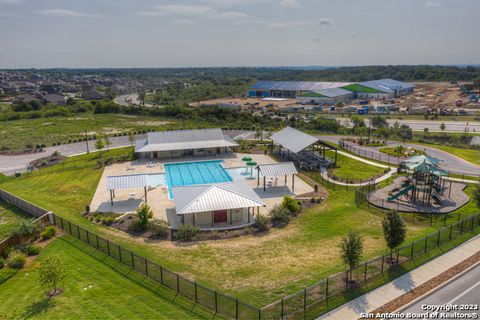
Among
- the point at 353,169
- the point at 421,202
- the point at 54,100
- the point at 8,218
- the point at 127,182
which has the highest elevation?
the point at 54,100

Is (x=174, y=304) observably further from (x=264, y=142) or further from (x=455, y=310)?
(x=264, y=142)

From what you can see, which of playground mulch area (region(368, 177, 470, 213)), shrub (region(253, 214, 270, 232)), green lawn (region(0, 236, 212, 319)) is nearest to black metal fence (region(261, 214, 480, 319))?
green lawn (region(0, 236, 212, 319))

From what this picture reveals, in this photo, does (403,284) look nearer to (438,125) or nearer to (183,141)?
(183,141)

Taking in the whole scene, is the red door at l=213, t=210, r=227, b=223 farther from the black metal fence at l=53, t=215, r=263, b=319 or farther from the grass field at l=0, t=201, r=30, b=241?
the grass field at l=0, t=201, r=30, b=241

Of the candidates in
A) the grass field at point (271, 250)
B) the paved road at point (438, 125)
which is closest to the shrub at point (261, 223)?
the grass field at point (271, 250)

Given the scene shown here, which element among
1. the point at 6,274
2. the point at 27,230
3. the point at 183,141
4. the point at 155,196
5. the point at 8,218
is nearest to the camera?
the point at 6,274

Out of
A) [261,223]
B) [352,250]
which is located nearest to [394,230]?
[352,250]
